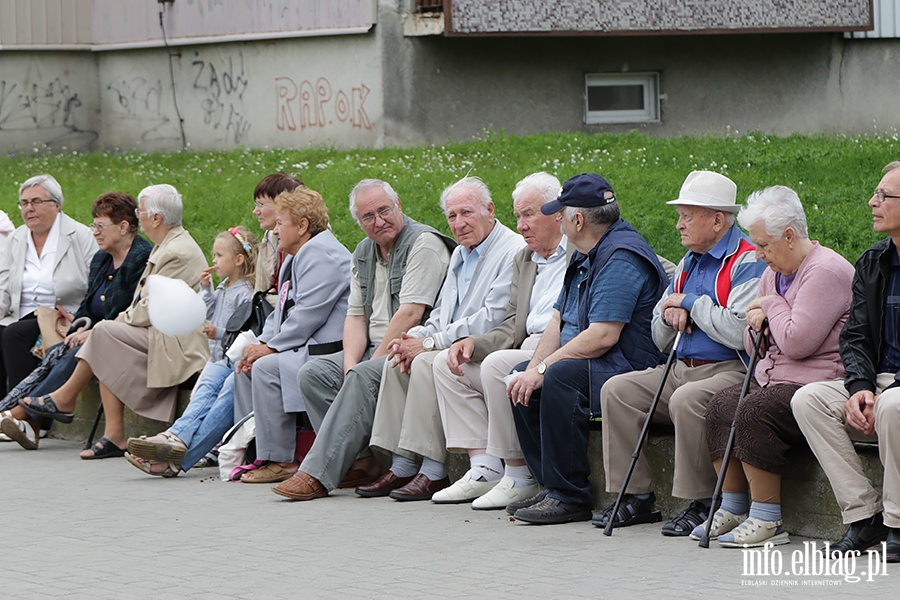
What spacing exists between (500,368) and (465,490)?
68 cm

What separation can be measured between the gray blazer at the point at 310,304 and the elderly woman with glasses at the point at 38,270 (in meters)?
2.62

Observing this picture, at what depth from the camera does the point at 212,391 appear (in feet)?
30.3

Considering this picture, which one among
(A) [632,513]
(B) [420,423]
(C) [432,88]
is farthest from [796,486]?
(C) [432,88]

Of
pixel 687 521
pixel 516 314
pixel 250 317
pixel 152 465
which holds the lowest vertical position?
pixel 152 465

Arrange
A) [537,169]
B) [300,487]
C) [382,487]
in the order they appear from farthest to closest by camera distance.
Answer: [537,169], [382,487], [300,487]

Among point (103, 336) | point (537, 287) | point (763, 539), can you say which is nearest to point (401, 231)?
point (537, 287)

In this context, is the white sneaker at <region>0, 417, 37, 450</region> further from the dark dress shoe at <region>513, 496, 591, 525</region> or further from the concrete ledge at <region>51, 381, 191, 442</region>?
the dark dress shoe at <region>513, 496, 591, 525</region>

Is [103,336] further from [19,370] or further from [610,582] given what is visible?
[610,582]

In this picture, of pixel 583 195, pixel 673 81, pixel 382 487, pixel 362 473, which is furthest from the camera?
pixel 673 81

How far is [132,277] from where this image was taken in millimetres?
10445

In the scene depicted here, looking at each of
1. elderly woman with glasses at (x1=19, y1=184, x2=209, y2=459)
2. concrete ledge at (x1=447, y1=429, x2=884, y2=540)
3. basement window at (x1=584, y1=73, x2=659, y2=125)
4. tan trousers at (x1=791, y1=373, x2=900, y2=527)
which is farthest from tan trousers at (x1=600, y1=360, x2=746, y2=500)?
A: basement window at (x1=584, y1=73, x2=659, y2=125)

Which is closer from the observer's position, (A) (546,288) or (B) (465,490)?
(B) (465,490)

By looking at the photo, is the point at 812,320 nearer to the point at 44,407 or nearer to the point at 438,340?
the point at 438,340

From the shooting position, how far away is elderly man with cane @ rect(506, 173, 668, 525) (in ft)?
23.3
